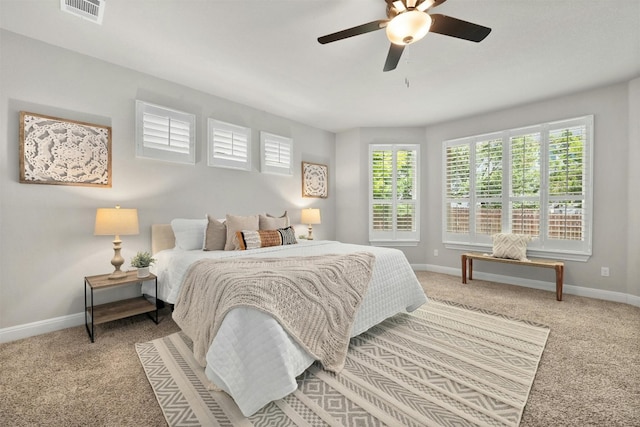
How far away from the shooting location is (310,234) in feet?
15.4

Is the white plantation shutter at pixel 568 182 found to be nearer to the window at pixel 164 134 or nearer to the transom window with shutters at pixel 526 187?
the transom window with shutters at pixel 526 187

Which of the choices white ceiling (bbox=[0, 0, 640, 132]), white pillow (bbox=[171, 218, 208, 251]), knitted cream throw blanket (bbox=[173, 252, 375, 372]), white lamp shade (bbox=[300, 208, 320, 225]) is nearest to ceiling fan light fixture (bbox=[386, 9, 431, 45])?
white ceiling (bbox=[0, 0, 640, 132])

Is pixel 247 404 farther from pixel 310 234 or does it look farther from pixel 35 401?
pixel 310 234

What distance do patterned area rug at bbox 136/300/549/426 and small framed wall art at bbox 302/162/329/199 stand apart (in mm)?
2897

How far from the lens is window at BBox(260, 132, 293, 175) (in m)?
4.26

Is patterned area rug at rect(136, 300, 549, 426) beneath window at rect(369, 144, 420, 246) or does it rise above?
beneath

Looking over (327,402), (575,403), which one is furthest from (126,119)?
(575,403)

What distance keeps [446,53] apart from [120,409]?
3.75 meters

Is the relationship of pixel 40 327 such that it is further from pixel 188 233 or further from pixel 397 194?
pixel 397 194

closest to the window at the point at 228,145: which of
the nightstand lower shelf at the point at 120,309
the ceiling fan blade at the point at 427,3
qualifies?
the nightstand lower shelf at the point at 120,309

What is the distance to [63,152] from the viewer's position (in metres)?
2.62

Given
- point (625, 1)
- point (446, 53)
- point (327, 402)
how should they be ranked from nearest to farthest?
point (327, 402) < point (625, 1) < point (446, 53)

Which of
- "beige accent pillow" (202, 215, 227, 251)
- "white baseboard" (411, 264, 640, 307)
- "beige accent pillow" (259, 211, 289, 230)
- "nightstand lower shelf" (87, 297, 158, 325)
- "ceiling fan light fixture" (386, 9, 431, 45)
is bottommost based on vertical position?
"white baseboard" (411, 264, 640, 307)

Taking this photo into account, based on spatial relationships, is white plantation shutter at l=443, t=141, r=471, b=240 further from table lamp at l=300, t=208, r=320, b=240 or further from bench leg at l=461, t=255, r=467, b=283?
table lamp at l=300, t=208, r=320, b=240
